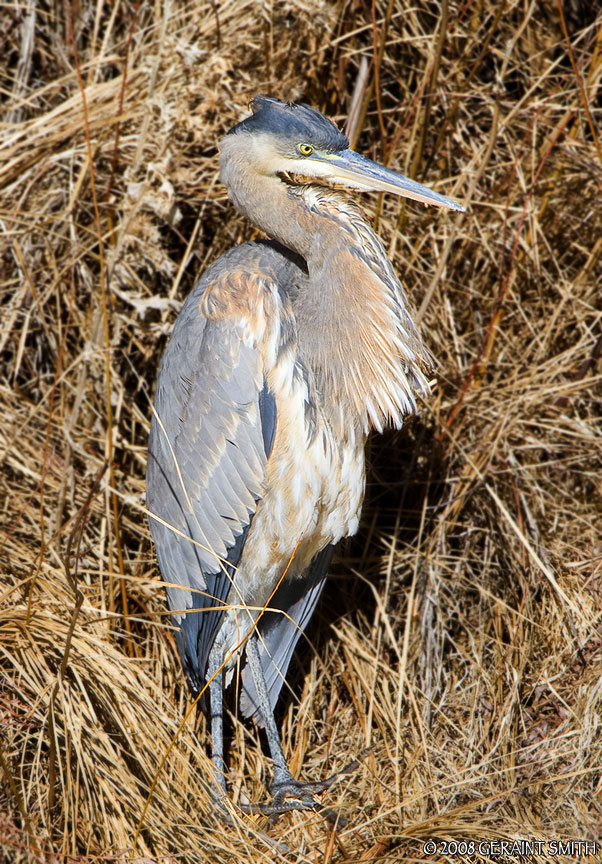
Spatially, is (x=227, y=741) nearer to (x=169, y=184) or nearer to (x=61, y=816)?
(x=61, y=816)

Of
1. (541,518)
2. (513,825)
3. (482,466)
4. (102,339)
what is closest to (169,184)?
(102,339)

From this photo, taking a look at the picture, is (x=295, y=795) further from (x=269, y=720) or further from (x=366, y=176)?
(x=366, y=176)

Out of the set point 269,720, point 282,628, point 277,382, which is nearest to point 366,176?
point 277,382

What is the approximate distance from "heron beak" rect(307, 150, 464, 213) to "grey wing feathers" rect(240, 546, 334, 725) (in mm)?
1039

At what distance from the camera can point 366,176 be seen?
1946 millimetres

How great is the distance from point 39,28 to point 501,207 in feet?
6.09

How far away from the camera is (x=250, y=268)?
81.0 inches

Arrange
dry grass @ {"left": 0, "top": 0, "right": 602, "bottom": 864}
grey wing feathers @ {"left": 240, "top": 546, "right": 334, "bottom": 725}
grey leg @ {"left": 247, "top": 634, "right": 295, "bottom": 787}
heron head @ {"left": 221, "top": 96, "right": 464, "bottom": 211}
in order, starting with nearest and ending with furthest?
1. heron head @ {"left": 221, "top": 96, "right": 464, "bottom": 211}
2. dry grass @ {"left": 0, "top": 0, "right": 602, "bottom": 864}
3. grey leg @ {"left": 247, "top": 634, "right": 295, "bottom": 787}
4. grey wing feathers @ {"left": 240, "top": 546, "right": 334, "bottom": 725}

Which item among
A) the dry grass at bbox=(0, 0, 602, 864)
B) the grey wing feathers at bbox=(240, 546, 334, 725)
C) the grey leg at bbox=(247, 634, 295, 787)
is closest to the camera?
the dry grass at bbox=(0, 0, 602, 864)

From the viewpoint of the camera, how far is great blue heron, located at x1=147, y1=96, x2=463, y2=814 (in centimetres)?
196

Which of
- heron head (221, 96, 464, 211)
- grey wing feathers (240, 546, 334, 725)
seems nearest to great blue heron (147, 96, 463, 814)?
heron head (221, 96, 464, 211)

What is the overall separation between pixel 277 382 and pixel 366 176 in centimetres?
55

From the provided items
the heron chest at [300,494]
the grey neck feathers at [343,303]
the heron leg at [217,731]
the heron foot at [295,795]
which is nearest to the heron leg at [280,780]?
the heron foot at [295,795]

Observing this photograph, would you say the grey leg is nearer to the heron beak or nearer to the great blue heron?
the great blue heron
